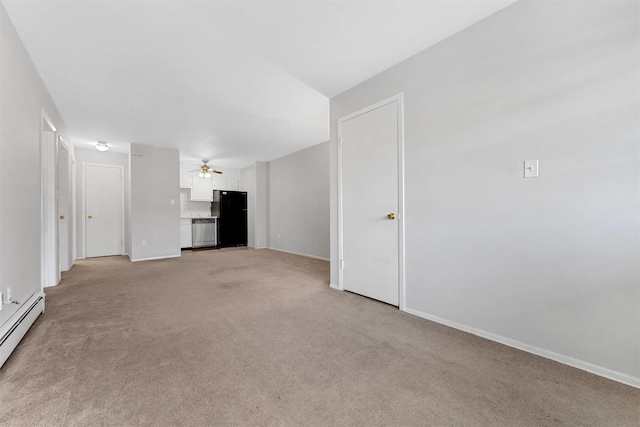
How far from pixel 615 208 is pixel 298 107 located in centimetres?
327

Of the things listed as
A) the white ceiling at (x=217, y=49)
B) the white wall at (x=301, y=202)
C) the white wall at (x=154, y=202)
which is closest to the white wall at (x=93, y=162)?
the white wall at (x=154, y=202)

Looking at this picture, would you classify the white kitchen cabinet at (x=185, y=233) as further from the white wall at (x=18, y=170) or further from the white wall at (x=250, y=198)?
the white wall at (x=18, y=170)

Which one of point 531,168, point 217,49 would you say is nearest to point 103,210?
point 217,49

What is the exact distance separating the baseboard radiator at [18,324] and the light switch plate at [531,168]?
3.55 metres

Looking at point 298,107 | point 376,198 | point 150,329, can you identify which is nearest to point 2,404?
point 150,329

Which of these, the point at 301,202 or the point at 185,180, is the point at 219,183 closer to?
the point at 185,180

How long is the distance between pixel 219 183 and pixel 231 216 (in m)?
1.09

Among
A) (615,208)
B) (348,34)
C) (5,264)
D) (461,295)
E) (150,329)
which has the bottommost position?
(150,329)

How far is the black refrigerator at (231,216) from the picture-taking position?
295 inches

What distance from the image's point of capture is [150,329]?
2133 millimetres

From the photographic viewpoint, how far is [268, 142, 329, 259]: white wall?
18.5ft

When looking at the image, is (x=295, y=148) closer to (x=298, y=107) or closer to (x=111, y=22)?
(x=298, y=107)

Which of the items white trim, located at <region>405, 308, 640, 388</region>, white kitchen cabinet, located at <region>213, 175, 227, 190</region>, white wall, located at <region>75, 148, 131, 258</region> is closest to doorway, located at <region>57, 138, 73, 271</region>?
white wall, located at <region>75, 148, 131, 258</region>

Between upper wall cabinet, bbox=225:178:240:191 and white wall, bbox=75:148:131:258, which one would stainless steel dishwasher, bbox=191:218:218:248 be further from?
white wall, bbox=75:148:131:258
